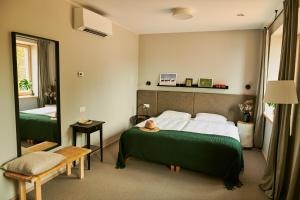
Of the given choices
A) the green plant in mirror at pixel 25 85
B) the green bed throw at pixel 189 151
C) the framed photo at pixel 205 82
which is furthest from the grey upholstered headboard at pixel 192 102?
the green plant in mirror at pixel 25 85

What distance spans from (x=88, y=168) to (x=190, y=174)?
63.9 inches

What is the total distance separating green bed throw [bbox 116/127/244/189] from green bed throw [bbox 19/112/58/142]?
1071 millimetres

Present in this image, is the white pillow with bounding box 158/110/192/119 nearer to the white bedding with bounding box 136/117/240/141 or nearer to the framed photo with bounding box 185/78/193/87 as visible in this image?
the white bedding with bounding box 136/117/240/141

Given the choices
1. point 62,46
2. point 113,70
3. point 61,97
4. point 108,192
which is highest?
point 62,46

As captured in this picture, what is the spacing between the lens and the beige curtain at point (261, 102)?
13.3ft

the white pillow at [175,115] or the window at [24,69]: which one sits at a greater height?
the window at [24,69]

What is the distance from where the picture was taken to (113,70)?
4355 mm

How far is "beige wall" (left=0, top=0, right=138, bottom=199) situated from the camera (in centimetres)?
228

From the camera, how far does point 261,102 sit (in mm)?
4137

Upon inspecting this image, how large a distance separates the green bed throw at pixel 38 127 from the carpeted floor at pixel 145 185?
645 mm

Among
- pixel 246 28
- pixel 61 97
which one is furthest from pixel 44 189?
pixel 246 28

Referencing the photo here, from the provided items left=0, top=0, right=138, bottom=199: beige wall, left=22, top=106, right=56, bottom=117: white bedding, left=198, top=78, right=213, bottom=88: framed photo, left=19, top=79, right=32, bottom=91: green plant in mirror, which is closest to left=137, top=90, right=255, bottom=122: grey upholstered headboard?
left=198, top=78, right=213, bottom=88: framed photo

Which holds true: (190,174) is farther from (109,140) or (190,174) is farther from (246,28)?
(246,28)

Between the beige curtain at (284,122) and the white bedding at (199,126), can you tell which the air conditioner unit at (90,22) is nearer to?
the white bedding at (199,126)
